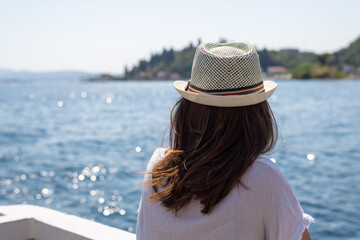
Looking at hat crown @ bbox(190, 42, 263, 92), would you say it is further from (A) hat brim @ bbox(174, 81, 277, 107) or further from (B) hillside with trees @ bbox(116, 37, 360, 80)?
(B) hillside with trees @ bbox(116, 37, 360, 80)

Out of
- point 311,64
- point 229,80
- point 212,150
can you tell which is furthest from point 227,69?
point 311,64

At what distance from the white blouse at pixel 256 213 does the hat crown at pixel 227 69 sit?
238 millimetres

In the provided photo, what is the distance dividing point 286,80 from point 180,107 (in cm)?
11589

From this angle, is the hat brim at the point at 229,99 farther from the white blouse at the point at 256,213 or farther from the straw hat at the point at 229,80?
the white blouse at the point at 256,213

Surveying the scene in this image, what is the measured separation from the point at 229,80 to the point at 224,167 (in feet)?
0.84

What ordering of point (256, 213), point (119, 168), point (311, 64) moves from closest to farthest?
point (256, 213), point (119, 168), point (311, 64)

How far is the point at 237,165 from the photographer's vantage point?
1.17 meters

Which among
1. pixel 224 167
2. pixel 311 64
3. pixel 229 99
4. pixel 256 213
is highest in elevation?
pixel 229 99

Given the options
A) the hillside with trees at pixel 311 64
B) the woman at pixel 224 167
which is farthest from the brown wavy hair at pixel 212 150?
the hillside with trees at pixel 311 64

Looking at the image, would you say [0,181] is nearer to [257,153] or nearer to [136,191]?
[136,191]

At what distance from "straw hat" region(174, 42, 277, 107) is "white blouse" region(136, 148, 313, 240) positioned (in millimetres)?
186

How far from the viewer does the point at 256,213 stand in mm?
1166

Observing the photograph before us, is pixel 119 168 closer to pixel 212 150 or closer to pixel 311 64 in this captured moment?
pixel 212 150

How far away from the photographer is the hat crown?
123cm
